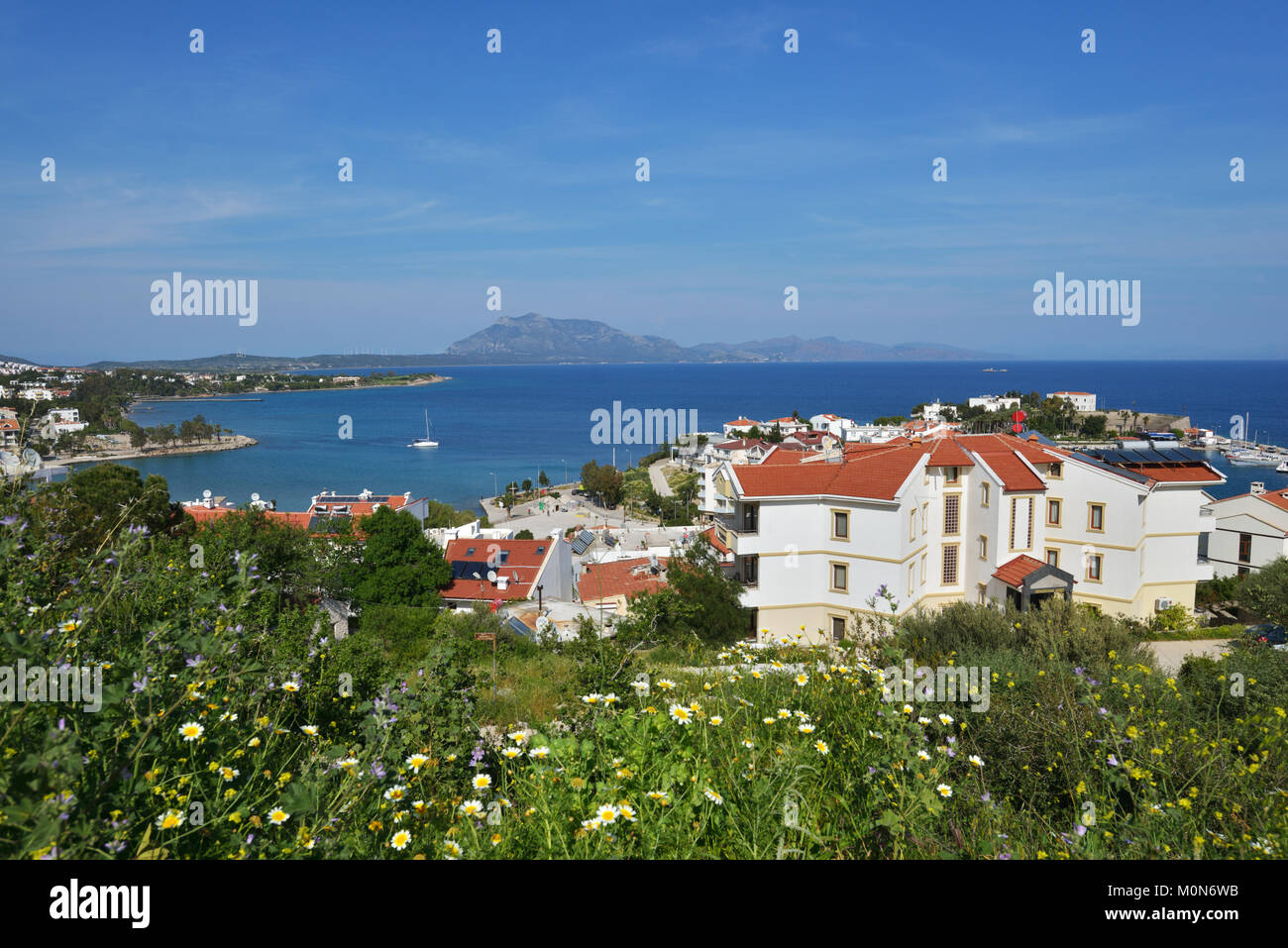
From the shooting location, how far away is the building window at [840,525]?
709 inches

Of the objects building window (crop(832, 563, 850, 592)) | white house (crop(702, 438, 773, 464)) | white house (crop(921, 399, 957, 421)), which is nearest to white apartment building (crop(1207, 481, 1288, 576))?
building window (crop(832, 563, 850, 592))

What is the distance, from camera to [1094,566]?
20.0m

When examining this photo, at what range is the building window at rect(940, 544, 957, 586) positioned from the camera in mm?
20000

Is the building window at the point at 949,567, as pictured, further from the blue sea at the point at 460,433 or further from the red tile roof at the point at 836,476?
the blue sea at the point at 460,433

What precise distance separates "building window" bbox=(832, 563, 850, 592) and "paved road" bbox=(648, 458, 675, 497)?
4913cm

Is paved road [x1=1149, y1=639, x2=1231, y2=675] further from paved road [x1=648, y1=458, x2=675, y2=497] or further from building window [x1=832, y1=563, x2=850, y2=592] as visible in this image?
paved road [x1=648, y1=458, x2=675, y2=497]

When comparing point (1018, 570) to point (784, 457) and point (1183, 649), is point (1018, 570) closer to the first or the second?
point (1183, 649)

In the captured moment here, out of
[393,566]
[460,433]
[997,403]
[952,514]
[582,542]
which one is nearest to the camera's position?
[952,514]

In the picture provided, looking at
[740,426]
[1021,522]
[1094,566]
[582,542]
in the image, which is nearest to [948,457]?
[1021,522]

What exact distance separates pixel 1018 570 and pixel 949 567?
174 centimetres

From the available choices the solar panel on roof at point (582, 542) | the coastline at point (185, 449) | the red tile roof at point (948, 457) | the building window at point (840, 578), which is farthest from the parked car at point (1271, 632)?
the coastline at point (185, 449)

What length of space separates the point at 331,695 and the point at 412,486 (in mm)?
77178
